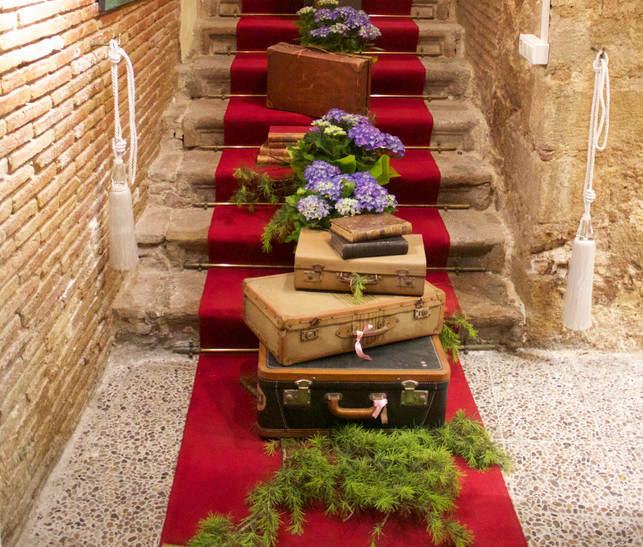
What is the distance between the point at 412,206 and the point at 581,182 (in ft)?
3.26

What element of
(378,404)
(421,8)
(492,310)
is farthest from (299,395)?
(421,8)

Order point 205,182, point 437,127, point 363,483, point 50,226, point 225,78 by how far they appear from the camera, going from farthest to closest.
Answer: point 225,78, point 437,127, point 205,182, point 50,226, point 363,483

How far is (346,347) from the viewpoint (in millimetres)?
2912

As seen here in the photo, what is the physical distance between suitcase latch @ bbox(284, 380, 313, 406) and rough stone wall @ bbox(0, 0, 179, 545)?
0.87 metres

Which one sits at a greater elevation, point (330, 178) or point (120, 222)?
point (330, 178)

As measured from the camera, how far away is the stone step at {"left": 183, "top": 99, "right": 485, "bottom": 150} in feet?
14.3

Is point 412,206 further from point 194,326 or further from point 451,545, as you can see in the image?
point 451,545

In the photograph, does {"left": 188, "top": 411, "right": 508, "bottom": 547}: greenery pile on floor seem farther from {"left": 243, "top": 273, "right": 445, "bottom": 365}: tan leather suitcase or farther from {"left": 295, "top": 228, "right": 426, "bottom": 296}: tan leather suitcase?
{"left": 295, "top": 228, "right": 426, "bottom": 296}: tan leather suitcase

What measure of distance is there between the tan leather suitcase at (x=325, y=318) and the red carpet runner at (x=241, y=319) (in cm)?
40

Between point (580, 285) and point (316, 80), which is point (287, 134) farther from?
point (580, 285)

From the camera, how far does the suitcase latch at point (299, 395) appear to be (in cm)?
284

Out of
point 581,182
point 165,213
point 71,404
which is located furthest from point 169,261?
point 581,182

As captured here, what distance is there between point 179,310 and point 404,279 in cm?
115

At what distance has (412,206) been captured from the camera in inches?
163
